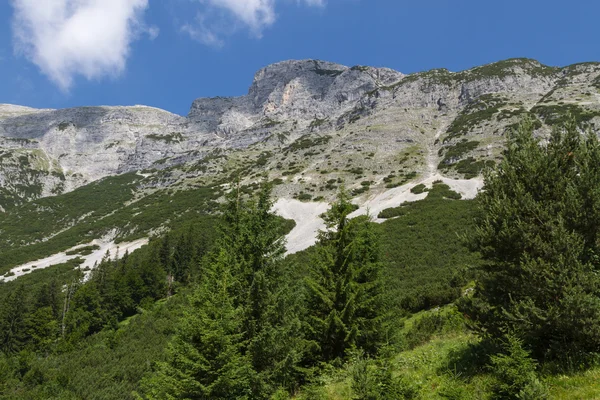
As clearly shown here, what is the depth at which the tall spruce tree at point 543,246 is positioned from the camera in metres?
7.26

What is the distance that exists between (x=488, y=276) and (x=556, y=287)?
1.80 metres

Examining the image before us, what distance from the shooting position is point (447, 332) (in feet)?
49.3

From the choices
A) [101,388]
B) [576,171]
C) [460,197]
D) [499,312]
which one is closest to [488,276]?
[499,312]

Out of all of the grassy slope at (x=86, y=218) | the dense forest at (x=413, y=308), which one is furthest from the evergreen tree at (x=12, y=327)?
the dense forest at (x=413, y=308)

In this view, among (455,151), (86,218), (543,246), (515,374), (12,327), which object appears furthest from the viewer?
(86,218)

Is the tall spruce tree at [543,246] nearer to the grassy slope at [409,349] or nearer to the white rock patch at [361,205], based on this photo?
the grassy slope at [409,349]

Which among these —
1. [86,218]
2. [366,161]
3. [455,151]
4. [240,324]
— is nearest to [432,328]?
[240,324]

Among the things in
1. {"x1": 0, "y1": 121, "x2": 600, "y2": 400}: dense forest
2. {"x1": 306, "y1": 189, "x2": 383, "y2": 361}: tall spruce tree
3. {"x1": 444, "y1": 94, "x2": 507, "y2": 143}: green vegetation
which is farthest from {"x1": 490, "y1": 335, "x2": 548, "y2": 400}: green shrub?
{"x1": 444, "y1": 94, "x2": 507, "y2": 143}: green vegetation

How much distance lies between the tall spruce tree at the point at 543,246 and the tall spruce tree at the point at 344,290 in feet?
16.3

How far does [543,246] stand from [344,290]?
764cm

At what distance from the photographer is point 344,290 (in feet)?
45.8

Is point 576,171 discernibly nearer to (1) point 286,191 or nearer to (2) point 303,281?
(2) point 303,281

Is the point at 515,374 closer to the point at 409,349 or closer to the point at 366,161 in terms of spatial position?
the point at 409,349

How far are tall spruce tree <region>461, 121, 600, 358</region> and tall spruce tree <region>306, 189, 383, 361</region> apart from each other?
4.98m
